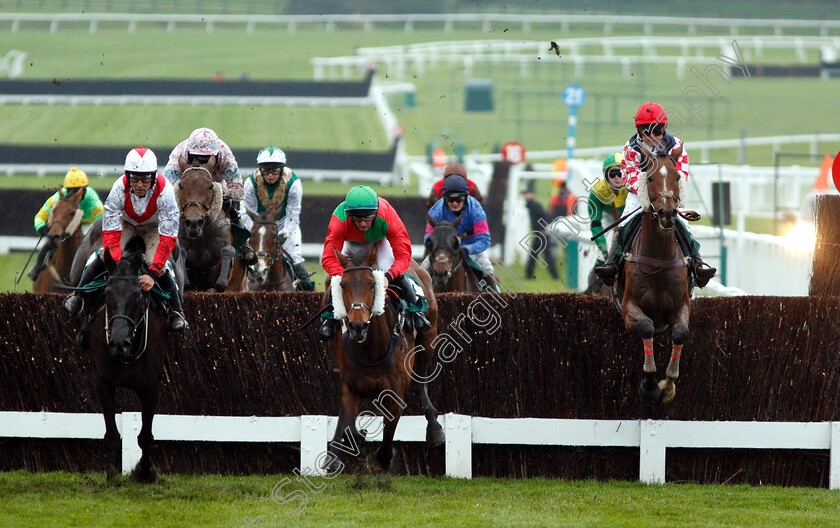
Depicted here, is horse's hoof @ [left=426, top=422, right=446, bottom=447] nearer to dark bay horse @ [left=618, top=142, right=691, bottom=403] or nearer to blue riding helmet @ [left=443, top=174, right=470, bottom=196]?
dark bay horse @ [left=618, top=142, right=691, bottom=403]

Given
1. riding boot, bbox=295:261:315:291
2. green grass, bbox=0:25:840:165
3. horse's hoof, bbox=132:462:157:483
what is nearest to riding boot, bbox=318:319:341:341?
horse's hoof, bbox=132:462:157:483

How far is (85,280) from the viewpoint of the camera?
7.30 meters

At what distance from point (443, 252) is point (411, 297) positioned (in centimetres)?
258

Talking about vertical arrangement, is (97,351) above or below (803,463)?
above

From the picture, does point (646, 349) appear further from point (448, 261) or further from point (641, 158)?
point (448, 261)

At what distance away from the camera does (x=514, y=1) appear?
178 ft

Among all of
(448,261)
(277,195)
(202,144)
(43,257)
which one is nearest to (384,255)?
(448,261)

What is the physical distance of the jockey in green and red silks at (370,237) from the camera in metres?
6.74

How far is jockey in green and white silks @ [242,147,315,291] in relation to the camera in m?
10.2

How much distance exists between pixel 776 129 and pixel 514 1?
21.3m

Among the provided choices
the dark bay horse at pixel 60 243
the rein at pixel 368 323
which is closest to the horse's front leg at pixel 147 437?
the rein at pixel 368 323

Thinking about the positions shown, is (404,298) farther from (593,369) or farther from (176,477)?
(176,477)

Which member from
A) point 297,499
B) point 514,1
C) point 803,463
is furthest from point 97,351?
point 514,1

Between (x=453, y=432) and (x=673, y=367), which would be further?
(x=453, y=432)
